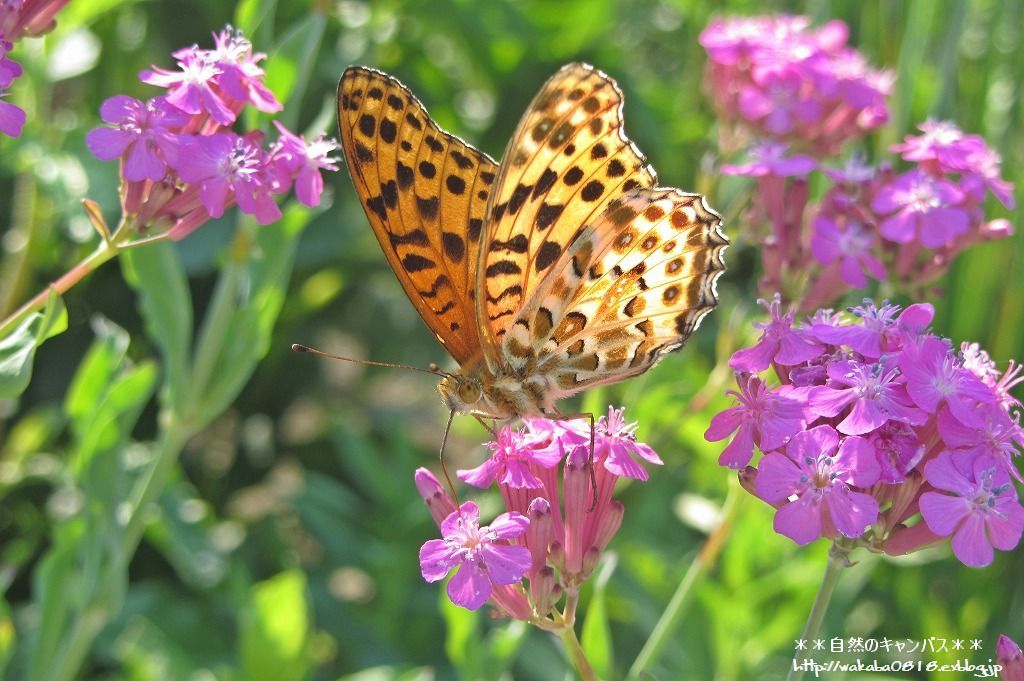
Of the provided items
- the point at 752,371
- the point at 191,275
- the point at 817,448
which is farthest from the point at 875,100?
the point at 191,275

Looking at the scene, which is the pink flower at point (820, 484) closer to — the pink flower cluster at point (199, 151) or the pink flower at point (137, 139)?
the pink flower cluster at point (199, 151)

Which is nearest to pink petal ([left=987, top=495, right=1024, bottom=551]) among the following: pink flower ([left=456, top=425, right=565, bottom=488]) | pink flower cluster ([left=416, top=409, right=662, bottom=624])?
pink flower cluster ([left=416, top=409, right=662, bottom=624])

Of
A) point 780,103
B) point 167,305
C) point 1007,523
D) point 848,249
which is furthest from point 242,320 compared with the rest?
point 1007,523

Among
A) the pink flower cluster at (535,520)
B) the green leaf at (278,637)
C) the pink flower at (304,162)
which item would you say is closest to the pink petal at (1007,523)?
the pink flower cluster at (535,520)

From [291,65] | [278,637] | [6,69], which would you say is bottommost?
[278,637]

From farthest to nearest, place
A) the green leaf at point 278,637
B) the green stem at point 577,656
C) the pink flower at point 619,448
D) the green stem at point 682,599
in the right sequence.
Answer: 1. the green leaf at point 278,637
2. the green stem at point 682,599
3. the pink flower at point 619,448
4. the green stem at point 577,656

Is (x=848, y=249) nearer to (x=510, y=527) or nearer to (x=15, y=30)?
(x=510, y=527)
